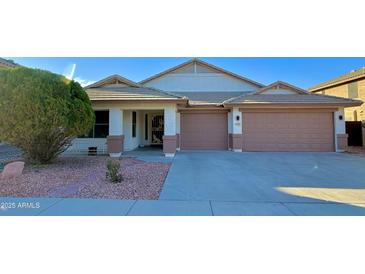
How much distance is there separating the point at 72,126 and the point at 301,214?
8029 millimetres

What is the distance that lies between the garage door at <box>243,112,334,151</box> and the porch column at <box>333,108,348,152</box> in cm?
23

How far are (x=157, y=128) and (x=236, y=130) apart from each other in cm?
646

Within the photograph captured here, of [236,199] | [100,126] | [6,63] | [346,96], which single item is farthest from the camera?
[346,96]

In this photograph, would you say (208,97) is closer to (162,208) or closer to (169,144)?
(169,144)

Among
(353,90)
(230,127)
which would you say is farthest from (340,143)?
(353,90)

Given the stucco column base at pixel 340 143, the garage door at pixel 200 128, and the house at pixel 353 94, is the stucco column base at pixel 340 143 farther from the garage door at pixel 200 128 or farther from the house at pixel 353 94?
the garage door at pixel 200 128

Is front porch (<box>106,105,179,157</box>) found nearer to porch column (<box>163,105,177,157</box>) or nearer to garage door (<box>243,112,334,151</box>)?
porch column (<box>163,105,177,157</box>)

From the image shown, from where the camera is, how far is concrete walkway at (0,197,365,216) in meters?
4.25

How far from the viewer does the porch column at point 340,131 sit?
43.2ft

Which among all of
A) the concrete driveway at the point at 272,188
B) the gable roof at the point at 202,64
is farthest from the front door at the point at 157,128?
the concrete driveway at the point at 272,188

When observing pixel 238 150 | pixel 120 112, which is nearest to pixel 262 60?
pixel 238 150

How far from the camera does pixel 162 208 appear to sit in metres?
4.48

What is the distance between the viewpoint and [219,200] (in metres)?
4.95

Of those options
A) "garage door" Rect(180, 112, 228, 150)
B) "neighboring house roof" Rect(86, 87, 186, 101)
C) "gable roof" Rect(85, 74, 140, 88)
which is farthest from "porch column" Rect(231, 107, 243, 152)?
"gable roof" Rect(85, 74, 140, 88)
